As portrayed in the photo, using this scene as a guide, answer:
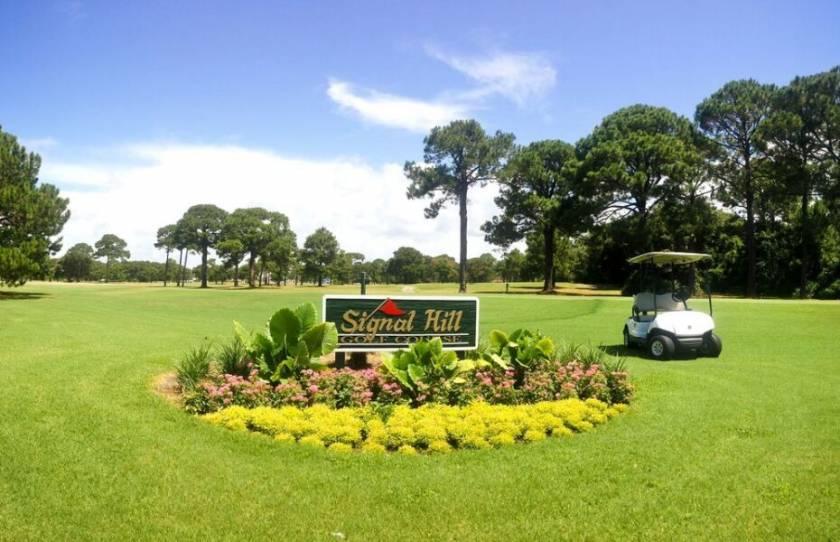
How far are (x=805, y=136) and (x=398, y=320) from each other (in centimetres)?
4128

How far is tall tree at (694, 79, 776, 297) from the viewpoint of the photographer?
132ft

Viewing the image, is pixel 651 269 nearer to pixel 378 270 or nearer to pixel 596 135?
pixel 596 135

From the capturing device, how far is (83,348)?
10938mm

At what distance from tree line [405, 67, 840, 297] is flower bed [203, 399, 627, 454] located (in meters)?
37.0

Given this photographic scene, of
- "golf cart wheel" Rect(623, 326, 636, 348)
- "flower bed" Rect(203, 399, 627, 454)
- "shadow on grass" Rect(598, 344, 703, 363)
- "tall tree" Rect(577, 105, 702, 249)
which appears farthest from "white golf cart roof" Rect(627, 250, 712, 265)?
"tall tree" Rect(577, 105, 702, 249)

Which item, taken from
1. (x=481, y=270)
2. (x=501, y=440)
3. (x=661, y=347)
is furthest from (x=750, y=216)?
(x=481, y=270)

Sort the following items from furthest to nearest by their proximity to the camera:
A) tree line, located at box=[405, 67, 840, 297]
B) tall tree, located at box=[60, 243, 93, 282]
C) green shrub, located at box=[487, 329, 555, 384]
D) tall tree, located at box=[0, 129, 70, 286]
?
tall tree, located at box=[60, 243, 93, 282] < tree line, located at box=[405, 67, 840, 297] < tall tree, located at box=[0, 129, 70, 286] < green shrub, located at box=[487, 329, 555, 384]

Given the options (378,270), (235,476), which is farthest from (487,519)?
(378,270)

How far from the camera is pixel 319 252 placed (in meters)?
78.6

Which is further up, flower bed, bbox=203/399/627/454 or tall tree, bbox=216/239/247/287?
tall tree, bbox=216/239/247/287

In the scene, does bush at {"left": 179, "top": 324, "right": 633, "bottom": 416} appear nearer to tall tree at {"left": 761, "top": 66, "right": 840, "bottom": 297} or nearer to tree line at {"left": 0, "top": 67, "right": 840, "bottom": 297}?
tree line at {"left": 0, "top": 67, "right": 840, "bottom": 297}

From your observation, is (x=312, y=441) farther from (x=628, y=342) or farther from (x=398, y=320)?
(x=628, y=342)

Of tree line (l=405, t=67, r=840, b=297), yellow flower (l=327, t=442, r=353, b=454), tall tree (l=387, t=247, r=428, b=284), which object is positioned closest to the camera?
yellow flower (l=327, t=442, r=353, b=454)

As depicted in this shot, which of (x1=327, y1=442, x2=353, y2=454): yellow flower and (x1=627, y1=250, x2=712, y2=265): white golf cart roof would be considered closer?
(x1=327, y1=442, x2=353, y2=454): yellow flower
